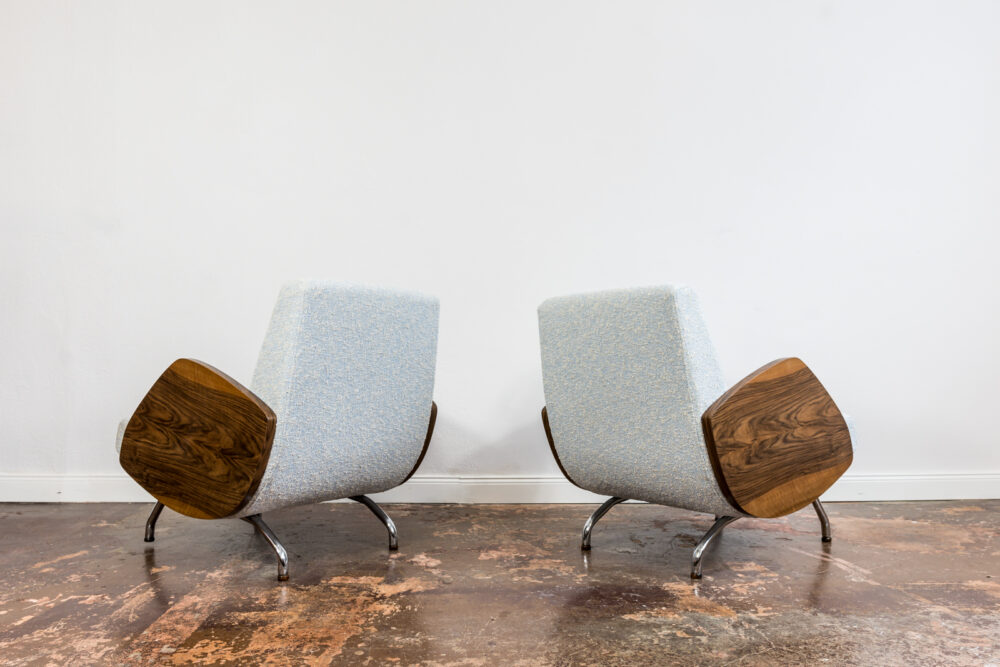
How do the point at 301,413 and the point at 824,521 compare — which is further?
the point at 824,521

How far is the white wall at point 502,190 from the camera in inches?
112

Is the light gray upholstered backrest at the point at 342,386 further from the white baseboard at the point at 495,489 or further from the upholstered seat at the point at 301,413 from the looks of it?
the white baseboard at the point at 495,489

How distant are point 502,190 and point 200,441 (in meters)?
1.67

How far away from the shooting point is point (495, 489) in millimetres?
2820

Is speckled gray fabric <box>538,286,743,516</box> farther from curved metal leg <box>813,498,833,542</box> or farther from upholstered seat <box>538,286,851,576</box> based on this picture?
curved metal leg <box>813,498,833,542</box>

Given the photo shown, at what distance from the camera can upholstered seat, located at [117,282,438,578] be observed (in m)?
1.67

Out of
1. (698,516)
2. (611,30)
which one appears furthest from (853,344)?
(611,30)

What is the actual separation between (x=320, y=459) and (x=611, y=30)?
2221 mm

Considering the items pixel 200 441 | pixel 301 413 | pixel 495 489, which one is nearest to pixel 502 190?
pixel 495 489

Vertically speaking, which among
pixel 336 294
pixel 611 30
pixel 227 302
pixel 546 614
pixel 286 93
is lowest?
pixel 546 614

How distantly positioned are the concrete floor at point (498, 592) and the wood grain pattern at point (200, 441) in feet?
0.74

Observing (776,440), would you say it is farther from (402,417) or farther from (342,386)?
(342,386)

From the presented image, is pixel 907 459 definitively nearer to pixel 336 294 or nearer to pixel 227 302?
pixel 336 294

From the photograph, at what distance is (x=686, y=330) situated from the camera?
1713 mm
